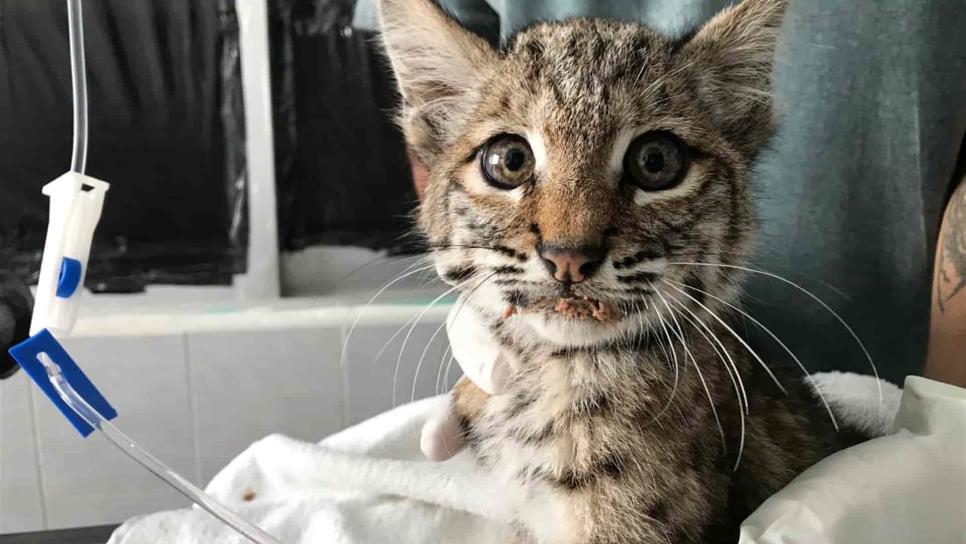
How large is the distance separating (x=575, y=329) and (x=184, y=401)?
3.19ft

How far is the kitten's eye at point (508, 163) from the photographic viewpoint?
63 centimetres

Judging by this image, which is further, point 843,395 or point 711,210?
point 843,395

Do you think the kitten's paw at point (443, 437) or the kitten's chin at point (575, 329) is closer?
the kitten's chin at point (575, 329)

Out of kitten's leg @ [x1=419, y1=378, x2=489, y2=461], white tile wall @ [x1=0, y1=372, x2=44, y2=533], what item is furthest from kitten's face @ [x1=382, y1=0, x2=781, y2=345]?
white tile wall @ [x1=0, y1=372, x2=44, y2=533]

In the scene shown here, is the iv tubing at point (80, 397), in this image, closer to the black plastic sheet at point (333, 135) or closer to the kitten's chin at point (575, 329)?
the kitten's chin at point (575, 329)

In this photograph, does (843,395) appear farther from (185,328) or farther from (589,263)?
(185,328)

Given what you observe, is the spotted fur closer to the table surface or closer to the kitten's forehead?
the kitten's forehead

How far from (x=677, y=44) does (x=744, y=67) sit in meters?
0.06

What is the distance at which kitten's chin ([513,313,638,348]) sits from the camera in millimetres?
606

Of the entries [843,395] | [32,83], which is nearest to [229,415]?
[32,83]

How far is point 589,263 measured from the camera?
57cm

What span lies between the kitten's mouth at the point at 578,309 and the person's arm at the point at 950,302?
0.49 metres

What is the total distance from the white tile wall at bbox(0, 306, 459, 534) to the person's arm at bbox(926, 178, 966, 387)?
70 centimetres

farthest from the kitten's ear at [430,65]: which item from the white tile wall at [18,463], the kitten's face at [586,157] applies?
the white tile wall at [18,463]
